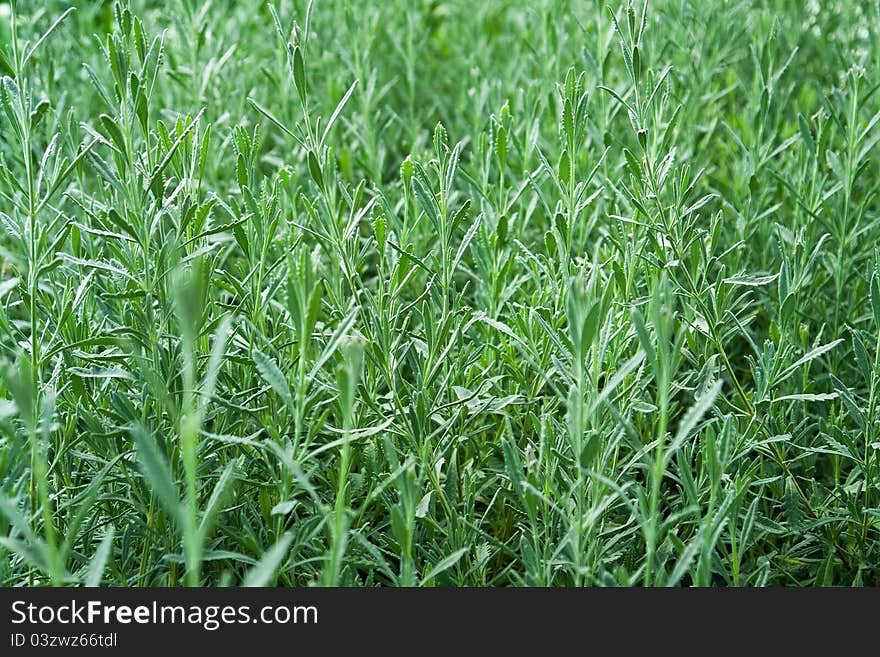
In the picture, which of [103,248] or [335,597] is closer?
[335,597]

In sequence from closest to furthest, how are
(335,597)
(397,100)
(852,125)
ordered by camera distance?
(335,597) < (852,125) < (397,100)

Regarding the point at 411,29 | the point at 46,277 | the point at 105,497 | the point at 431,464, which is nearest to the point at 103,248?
the point at 46,277

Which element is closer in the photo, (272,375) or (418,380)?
(272,375)

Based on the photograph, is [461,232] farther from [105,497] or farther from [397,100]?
[105,497]

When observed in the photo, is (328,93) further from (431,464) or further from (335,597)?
(335,597)

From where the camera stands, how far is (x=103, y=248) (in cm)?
171

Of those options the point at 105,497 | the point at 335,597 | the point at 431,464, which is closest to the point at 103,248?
the point at 105,497

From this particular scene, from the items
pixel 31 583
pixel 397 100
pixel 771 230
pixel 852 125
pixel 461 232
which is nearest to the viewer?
pixel 31 583

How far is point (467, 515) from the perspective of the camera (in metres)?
1.40

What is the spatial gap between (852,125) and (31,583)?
1.70 metres

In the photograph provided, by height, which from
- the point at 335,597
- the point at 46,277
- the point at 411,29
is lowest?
the point at 335,597

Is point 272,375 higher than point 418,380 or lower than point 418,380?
higher

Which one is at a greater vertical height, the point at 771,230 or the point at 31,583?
the point at 771,230

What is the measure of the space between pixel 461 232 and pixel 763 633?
4.13 feet
